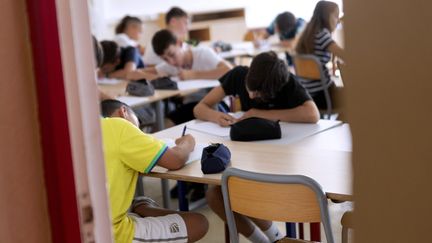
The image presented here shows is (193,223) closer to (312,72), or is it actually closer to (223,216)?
(223,216)

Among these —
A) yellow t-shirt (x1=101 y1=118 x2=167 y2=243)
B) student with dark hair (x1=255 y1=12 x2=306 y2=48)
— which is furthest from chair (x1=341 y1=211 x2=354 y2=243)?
student with dark hair (x1=255 y1=12 x2=306 y2=48)

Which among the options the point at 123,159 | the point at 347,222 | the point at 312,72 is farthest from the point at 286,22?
the point at 347,222

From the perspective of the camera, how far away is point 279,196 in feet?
5.86

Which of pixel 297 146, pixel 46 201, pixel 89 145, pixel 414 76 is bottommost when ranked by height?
pixel 297 146

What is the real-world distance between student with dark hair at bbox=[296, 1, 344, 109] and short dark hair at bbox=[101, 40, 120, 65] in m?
1.45

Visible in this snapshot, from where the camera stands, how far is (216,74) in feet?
13.6

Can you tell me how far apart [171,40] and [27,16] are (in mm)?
3277

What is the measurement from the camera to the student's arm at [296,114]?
9.01 ft

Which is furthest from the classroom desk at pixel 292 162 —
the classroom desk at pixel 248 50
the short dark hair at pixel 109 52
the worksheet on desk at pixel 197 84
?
the classroom desk at pixel 248 50

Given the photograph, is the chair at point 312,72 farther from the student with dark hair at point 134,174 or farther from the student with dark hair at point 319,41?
the student with dark hair at point 134,174

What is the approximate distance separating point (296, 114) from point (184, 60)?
70.3 inches

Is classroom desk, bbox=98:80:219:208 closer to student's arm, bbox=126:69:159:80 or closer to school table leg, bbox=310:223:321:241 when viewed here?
student's arm, bbox=126:69:159:80

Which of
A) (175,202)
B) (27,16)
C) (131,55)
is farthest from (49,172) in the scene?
(131,55)

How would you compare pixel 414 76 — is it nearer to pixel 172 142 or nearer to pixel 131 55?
pixel 172 142
